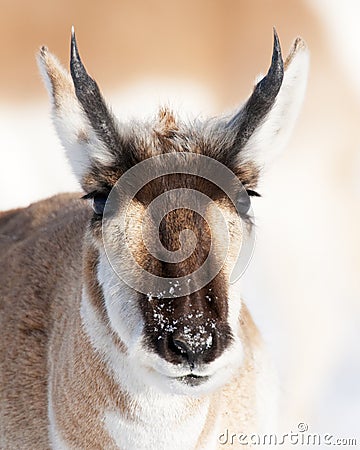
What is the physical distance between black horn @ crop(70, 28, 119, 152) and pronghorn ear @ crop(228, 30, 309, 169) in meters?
0.58

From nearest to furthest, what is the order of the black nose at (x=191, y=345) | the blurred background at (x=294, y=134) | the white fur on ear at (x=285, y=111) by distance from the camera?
the black nose at (x=191, y=345), the white fur on ear at (x=285, y=111), the blurred background at (x=294, y=134)

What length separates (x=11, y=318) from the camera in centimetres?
498

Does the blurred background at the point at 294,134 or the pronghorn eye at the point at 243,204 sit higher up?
the pronghorn eye at the point at 243,204

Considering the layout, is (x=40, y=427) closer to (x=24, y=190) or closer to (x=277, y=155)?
(x=277, y=155)

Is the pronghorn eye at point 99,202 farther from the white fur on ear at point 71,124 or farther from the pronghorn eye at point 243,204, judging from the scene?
the pronghorn eye at point 243,204

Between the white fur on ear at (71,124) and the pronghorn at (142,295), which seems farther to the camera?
the white fur on ear at (71,124)

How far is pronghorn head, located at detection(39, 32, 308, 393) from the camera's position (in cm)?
360

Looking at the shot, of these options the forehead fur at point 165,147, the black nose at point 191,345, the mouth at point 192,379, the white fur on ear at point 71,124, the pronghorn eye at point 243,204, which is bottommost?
the mouth at point 192,379

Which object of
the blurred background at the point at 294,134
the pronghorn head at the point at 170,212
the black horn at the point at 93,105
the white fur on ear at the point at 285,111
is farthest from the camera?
the blurred background at the point at 294,134

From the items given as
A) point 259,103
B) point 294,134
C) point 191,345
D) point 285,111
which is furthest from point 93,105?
point 294,134

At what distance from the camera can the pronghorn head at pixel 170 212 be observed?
3596mm

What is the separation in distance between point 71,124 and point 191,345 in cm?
130

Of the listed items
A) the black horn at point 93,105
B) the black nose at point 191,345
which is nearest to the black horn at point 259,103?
the black horn at point 93,105

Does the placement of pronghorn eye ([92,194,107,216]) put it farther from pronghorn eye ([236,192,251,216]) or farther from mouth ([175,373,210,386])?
mouth ([175,373,210,386])
